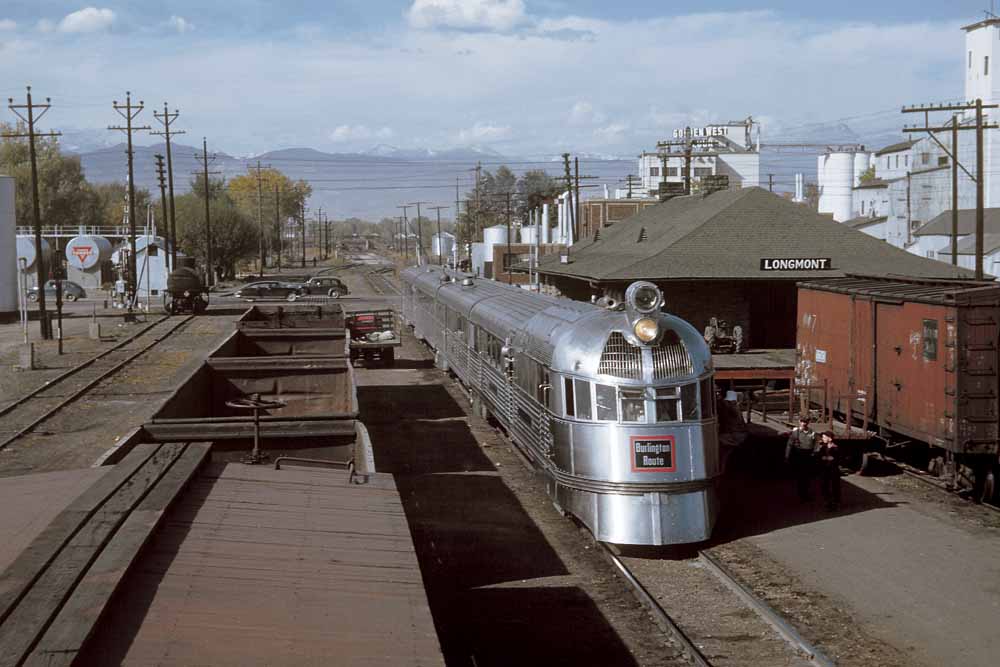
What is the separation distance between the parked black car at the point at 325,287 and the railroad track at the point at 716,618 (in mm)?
58491

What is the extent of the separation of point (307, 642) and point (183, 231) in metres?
96.1

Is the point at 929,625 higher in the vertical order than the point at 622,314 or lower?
lower

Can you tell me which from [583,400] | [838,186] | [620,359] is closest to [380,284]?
[838,186]

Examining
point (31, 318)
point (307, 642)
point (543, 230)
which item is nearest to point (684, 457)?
point (307, 642)

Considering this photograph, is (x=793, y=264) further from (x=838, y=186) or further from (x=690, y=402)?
(x=838, y=186)

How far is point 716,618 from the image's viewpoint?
11.5 metres

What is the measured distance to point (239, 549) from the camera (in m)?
7.07

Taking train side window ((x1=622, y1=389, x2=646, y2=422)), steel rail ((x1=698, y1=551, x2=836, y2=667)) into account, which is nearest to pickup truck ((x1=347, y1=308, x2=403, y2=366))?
train side window ((x1=622, y1=389, x2=646, y2=422))

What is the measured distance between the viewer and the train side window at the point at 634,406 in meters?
13.3

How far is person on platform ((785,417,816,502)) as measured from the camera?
16.9 meters

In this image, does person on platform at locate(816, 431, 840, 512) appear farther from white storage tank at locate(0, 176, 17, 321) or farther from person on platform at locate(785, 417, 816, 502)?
white storage tank at locate(0, 176, 17, 321)

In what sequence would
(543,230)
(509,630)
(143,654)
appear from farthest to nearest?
(543,230), (509,630), (143,654)

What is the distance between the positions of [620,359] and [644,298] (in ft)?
2.76

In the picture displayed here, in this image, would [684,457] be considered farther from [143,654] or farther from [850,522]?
[143,654]
